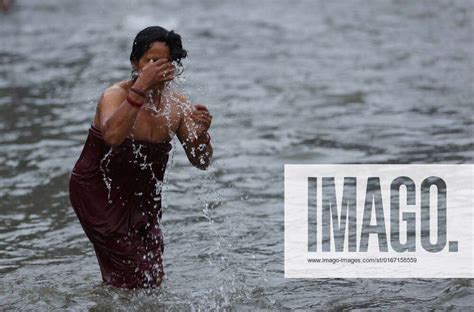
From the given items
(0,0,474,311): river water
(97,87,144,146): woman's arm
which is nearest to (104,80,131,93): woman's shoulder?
(97,87,144,146): woman's arm

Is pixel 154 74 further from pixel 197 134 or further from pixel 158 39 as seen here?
pixel 197 134

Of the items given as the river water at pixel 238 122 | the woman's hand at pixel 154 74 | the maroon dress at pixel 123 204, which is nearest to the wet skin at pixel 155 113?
the woman's hand at pixel 154 74

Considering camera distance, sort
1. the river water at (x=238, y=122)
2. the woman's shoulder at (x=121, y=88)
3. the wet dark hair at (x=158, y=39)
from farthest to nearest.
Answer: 1. the river water at (x=238, y=122)
2. the woman's shoulder at (x=121, y=88)
3. the wet dark hair at (x=158, y=39)

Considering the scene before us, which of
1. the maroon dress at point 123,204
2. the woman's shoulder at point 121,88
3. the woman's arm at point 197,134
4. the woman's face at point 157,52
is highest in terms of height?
the woman's face at point 157,52

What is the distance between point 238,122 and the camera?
11.8 m

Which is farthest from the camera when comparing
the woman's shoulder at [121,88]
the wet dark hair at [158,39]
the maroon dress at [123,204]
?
Result: the maroon dress at [123,204]

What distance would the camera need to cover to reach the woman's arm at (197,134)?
5.73 meters

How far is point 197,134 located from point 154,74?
609mm

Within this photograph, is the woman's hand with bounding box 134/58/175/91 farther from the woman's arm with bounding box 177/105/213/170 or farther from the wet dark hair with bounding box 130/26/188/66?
the woman's arm with bounding box 177/105/213/170

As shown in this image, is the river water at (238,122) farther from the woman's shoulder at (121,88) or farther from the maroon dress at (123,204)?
the woman's shoulder at (121,88)

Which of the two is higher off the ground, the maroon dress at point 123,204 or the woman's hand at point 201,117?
the woman's hand at point 201,117

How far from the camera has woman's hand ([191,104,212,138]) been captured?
5.72 metres

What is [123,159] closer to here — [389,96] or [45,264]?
[45,264]

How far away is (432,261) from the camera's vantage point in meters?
7.16
